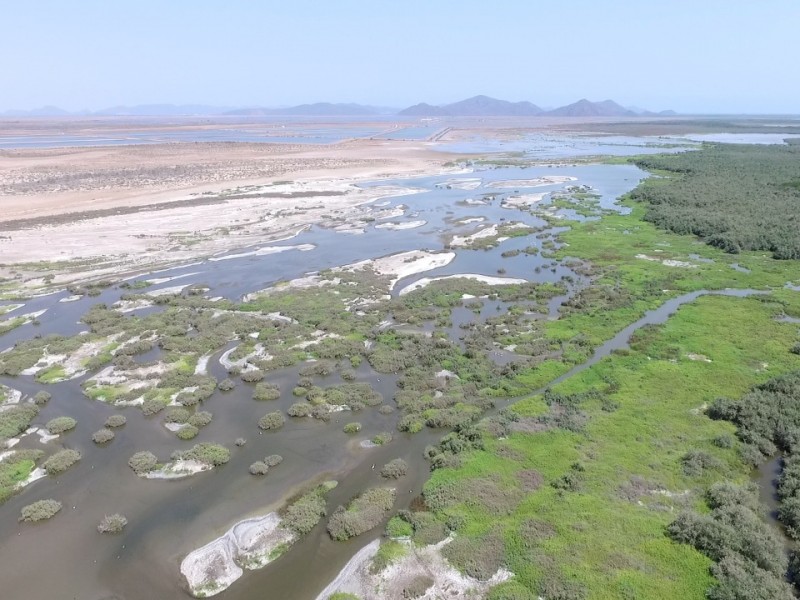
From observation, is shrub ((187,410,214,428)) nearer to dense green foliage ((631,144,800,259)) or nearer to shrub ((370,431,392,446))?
shrub ((370,431,392,446))

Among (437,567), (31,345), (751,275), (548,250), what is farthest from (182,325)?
(751,275)

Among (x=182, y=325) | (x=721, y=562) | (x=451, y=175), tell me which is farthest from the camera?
(x=451, y=175)

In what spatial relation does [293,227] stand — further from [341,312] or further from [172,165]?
[172,165]

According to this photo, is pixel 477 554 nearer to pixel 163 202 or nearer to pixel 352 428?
pixel 352 428

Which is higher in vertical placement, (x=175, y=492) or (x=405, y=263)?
(x=405, y=263)

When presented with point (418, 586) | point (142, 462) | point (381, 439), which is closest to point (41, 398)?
point (142, 462)

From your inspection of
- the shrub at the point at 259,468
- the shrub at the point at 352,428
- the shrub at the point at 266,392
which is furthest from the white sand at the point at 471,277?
the shrub at the point at 259,468
